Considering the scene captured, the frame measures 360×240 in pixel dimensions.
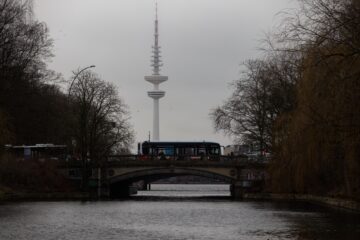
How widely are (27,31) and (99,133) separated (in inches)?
1092

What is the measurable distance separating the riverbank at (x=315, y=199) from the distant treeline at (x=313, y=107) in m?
0.75

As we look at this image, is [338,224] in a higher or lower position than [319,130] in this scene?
lower

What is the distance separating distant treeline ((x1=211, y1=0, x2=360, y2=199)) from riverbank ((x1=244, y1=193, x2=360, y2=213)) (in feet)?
2.46

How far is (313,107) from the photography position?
4859cm

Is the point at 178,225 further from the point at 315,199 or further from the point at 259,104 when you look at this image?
the point at 259,104

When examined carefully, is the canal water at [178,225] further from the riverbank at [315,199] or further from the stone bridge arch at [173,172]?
the stone bridge arch at [173,172]

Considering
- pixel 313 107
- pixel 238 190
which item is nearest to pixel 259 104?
pixel 238 190

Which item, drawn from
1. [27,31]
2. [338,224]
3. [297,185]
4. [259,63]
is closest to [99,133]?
[259,63]

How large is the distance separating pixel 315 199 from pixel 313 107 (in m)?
20.5

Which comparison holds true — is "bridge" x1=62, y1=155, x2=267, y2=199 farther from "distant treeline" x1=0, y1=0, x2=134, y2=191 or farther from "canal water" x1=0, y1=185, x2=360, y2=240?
"canal water" x1=0, y1=185, x2=360, y2=240

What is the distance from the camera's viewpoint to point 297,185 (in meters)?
64.4

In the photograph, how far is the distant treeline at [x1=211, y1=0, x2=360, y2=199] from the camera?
38.7 m

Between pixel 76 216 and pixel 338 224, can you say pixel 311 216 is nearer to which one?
pixel 338 224

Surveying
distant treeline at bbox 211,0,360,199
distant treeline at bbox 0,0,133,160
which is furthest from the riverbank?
distant treeline at bbox 0,0,133,160
